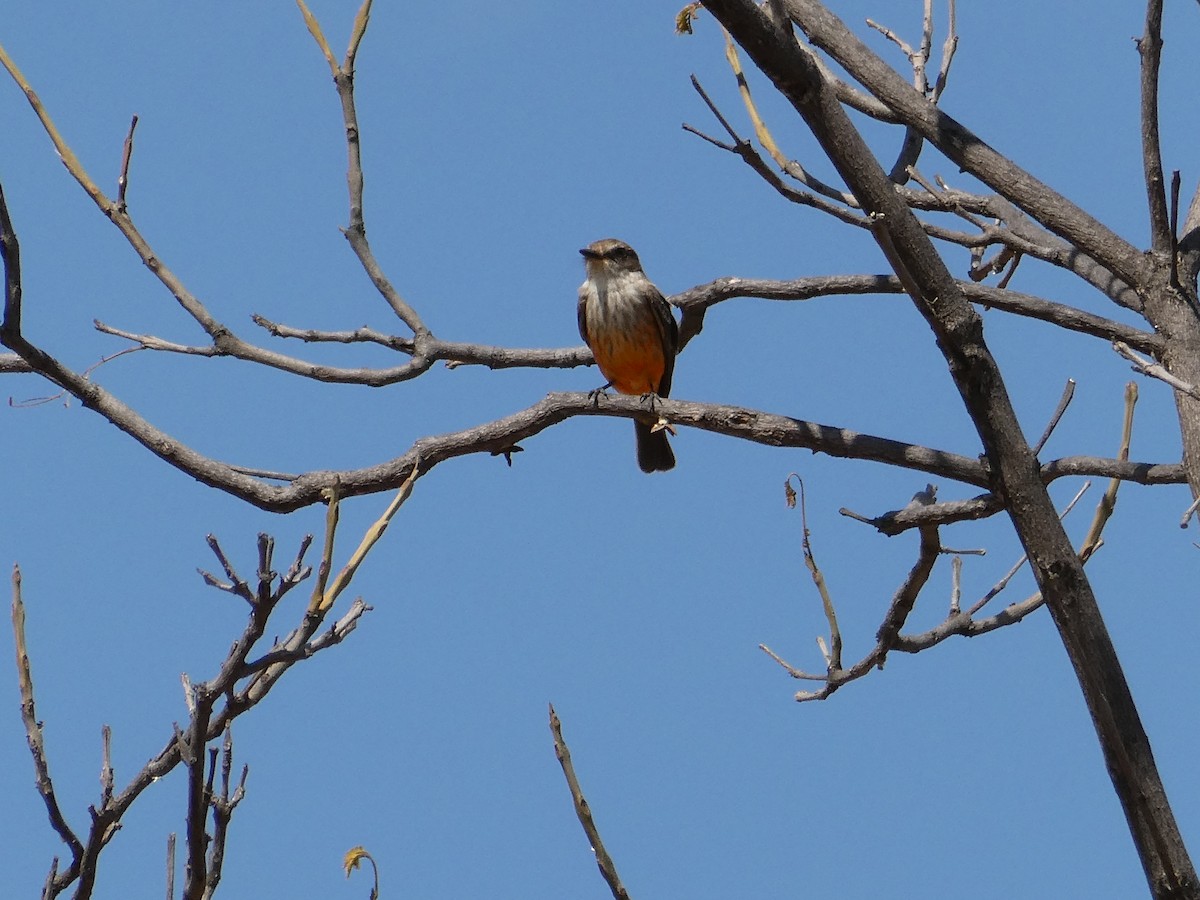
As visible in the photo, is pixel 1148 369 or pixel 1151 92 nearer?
pixel 1148 369

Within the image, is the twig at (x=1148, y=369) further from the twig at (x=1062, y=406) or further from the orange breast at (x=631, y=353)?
the orange breast at (x=631, y=353)

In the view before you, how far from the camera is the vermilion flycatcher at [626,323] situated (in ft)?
28.5

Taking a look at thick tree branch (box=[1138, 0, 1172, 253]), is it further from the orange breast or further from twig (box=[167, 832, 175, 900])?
the orange breast

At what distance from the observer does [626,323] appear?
8734 millimetres

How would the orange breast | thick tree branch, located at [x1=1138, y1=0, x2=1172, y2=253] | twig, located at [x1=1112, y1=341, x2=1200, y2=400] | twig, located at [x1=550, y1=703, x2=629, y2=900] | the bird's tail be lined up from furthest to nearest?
the bird's tail → the orange breast → thick tree branch, located at [x1=1138, y1=0, x2=1172, y2=253] → twig, located at [x1=1112, y1=341, x2=1200, y2=400] → twig, located at [x1=550, y1=703, x2=629, y2=900]

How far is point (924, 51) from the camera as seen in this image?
604 centimetres

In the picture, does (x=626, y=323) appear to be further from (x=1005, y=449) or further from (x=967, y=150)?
(x=1005, y=449)

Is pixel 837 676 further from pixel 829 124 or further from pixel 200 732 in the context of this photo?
pixel 200 732

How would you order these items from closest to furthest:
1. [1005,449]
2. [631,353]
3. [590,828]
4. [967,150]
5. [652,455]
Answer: [590,828] < [1005,449] < [967,150] < [631,353] < [652,455]

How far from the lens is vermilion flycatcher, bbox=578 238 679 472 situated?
8.68 m

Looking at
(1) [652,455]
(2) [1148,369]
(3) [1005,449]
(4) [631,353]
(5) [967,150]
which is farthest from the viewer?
(1) [652,455]

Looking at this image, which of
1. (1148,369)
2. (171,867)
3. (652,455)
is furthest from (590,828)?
(652,455)

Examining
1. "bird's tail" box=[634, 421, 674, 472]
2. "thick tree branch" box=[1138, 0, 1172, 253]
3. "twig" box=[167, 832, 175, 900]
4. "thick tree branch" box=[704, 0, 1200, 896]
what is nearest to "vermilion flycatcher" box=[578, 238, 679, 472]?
"bird's tail" box=[634, 421, 674, 472]

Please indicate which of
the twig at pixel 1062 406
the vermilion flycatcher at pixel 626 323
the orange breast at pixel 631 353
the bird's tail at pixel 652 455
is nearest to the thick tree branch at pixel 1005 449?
the twig at pixel 1062 406
